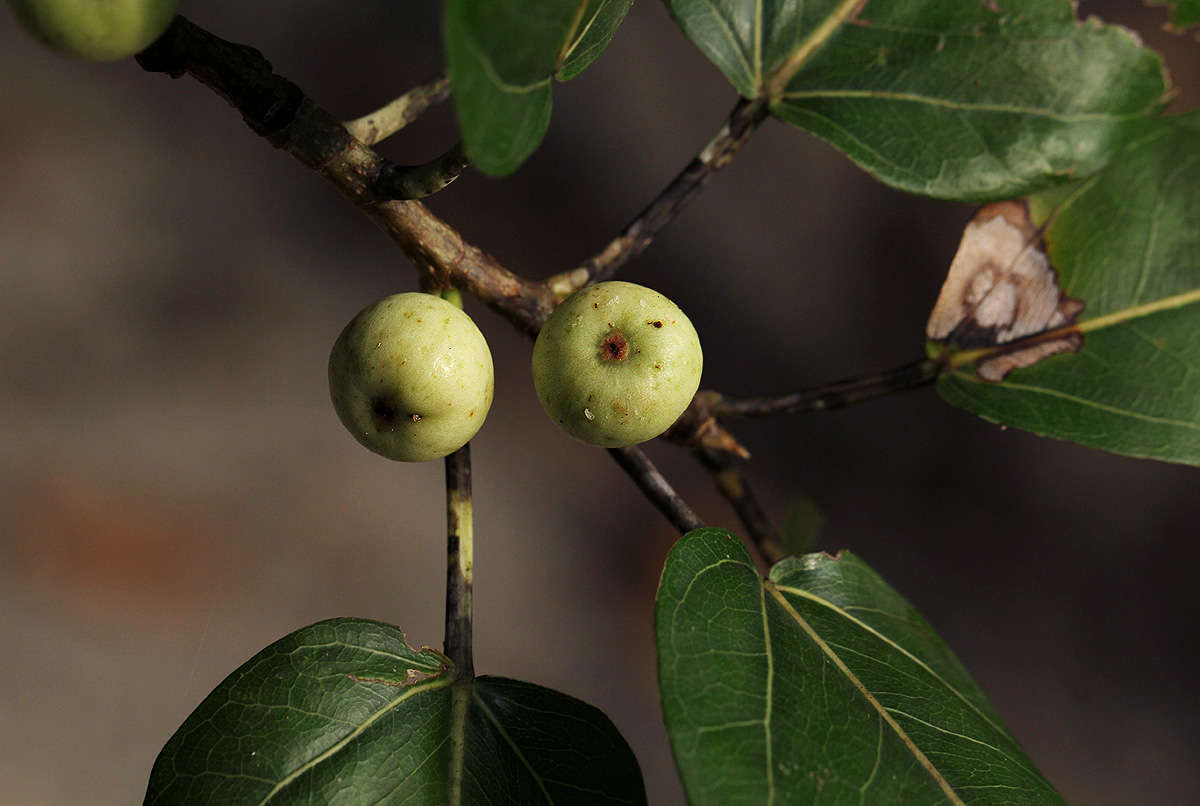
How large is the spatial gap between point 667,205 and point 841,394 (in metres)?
0.17

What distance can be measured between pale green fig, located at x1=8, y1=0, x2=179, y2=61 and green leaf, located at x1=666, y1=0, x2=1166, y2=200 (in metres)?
0.25

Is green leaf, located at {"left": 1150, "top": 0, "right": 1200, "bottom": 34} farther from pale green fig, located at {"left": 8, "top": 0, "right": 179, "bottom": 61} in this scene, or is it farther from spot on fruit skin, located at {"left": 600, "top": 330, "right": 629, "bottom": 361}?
pale green fig, located at {"left": 8, "top": 0, "right": 179, "bottom": 61}

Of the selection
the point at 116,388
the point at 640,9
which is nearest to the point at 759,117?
the point at 640,9

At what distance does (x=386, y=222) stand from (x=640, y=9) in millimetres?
870

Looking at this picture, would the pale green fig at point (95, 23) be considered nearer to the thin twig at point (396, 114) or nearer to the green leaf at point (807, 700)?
the thin twig at point (396, 114)

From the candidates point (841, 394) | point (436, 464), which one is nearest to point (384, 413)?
point (841, 394)

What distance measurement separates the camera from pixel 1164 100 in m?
0.44

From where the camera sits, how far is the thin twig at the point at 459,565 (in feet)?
1.46

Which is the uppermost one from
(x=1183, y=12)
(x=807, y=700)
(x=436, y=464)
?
(x=436, y=464)

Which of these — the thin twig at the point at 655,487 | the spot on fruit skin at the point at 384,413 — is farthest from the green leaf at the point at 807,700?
the spot on fruit skin at the point at 384,413

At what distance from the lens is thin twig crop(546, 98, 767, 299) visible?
0.48 metres

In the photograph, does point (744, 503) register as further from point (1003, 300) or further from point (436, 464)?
point (436, 464)

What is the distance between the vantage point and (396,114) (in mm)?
426

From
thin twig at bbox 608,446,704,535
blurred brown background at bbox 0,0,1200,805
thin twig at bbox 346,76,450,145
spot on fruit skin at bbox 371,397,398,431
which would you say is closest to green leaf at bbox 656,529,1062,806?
thin twig at bbox 608,446,704,535
